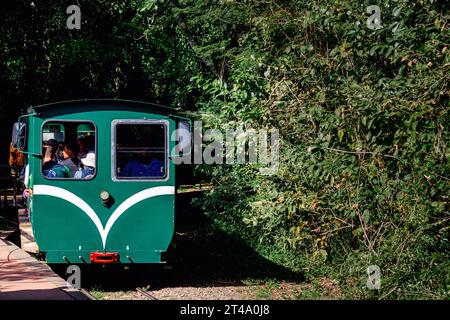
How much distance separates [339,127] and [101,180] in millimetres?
4194

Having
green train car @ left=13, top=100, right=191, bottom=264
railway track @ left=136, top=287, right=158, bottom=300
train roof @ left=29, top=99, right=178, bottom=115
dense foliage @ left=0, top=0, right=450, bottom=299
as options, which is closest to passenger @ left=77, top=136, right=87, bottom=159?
green train car @ left=13, top=100, right=191, bottom=264

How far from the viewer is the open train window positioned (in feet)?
38.8

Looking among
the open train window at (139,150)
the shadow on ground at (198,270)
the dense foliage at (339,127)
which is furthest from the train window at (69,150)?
the dense foliage at (339,127)

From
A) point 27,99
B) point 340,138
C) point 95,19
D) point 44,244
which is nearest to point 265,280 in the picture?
point 44,244

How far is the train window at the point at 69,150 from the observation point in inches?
460

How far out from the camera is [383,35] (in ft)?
31.0

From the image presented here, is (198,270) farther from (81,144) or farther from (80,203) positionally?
(81,144)

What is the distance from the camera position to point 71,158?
11828mm

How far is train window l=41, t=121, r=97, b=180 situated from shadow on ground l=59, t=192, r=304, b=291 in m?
1.50

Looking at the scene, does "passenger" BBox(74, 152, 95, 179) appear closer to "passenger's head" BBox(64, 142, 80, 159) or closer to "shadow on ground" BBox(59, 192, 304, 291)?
"passenger's head" BBox(64, 142, 80, 159)

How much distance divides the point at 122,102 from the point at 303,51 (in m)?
3.05

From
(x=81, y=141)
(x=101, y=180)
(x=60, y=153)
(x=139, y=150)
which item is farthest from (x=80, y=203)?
(x=139, y=150)

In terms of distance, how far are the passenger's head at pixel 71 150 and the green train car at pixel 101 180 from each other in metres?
0.02

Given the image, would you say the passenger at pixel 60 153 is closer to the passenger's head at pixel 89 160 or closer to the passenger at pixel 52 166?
the passenger at pixel 52 166
